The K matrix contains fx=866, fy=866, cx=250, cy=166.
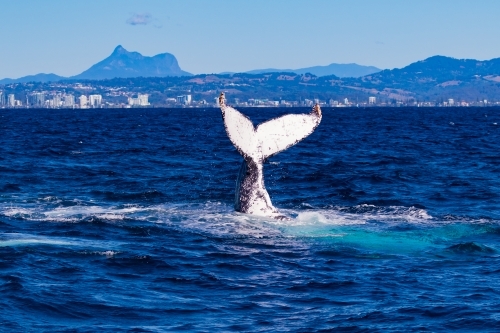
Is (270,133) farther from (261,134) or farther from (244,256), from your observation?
(244,256)

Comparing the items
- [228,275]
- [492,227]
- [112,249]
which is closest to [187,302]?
[228,275]

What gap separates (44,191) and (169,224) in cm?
789

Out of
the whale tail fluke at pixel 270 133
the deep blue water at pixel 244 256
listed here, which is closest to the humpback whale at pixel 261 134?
the whale tail fluke at pixel 270 133

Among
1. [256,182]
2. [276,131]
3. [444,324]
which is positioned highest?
[276,131]

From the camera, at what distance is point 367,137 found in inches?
2472

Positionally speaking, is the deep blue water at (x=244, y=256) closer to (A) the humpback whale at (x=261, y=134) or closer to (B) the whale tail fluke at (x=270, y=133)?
(A) the humpback whale at (x=261, y=134)

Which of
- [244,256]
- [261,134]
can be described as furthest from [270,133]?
[244,256]

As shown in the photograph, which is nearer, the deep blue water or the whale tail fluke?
the deep blue water

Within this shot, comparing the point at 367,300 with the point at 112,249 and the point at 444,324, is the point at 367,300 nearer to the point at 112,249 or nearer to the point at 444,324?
the point at 444,324

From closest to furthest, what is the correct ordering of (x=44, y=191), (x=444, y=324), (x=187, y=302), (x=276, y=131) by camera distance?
(x=444, y=324)
(x=187, y=302)
(x=276, y=131)
(x=44, y=191)

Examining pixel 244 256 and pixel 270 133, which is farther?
pixel 270 133

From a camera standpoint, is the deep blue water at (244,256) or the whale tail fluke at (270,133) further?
the whale tail fluke at (270,133)

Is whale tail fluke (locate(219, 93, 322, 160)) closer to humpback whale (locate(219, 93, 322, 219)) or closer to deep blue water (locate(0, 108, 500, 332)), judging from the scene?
humpback whale (locate(219, 93, 322, 219))

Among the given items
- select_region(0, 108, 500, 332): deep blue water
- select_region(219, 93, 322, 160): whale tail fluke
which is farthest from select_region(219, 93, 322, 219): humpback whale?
select_region(0, 108, 500, 332): deep blue water
